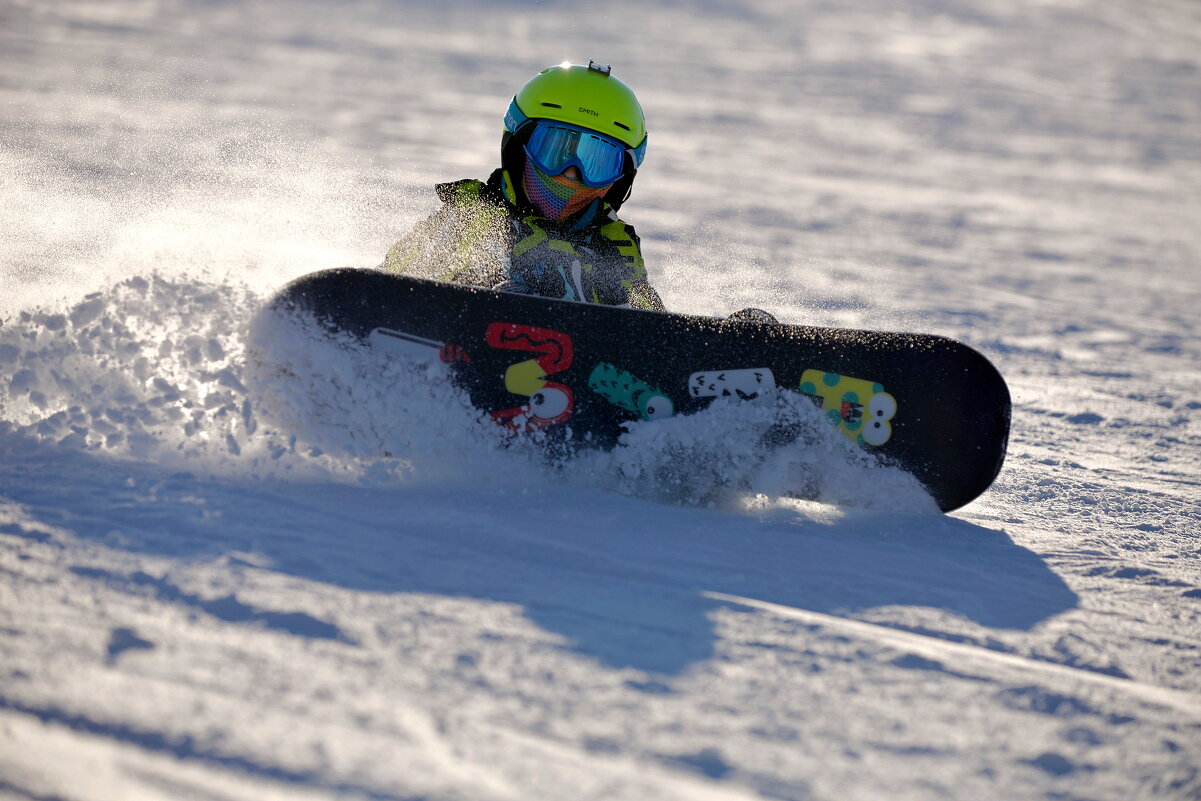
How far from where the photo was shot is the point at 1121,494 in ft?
14.0

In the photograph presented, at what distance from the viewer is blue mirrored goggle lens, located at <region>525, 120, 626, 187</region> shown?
13.7 feet

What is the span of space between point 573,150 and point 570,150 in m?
0.01

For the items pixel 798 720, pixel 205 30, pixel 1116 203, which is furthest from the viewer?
pixel 205 30

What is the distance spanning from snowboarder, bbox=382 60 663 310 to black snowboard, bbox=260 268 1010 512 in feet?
2.19

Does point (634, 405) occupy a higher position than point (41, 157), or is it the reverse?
point (41, 157)

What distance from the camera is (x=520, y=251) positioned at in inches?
165

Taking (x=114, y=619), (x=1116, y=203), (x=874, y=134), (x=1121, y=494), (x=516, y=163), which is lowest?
(x=114, y=619)

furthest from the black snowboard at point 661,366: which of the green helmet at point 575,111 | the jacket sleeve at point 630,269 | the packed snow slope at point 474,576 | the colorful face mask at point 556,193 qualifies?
the green helmet at point 575,111

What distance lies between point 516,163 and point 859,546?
2.22m

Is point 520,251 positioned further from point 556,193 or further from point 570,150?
point 570,150

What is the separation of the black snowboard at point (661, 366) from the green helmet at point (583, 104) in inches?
44.4

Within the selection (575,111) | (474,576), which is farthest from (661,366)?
(575,111)

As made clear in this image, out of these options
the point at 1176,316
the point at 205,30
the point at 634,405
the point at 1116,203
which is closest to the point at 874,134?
the point at 1116,203

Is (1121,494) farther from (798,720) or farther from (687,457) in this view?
(798,720)
